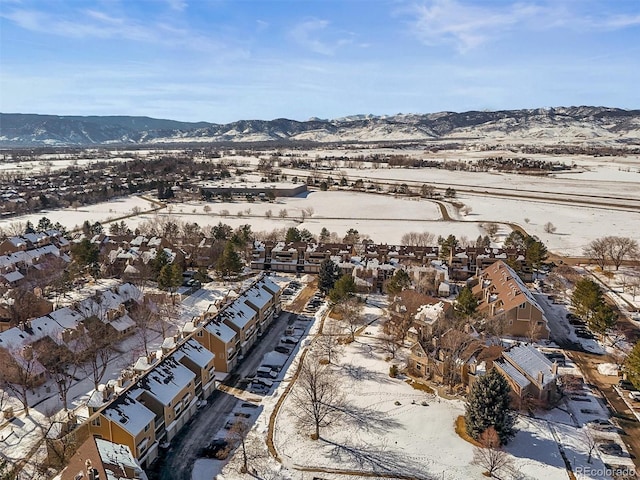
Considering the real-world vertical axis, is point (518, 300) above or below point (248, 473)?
above

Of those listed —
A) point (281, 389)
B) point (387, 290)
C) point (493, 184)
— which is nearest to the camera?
→ point (281, 389)

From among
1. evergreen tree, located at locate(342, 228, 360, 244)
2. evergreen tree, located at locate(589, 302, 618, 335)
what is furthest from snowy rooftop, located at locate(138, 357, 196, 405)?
evergreen tree, located at locate(342, 228, 360, 244)

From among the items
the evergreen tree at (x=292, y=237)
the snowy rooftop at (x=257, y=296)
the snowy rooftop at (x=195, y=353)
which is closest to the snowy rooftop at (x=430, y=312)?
the snowy rooftop at (x=257, y=296)

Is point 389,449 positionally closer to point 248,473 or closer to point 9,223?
point 248,473

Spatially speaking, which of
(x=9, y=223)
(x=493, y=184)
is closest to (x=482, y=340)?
(x=9, y=223)

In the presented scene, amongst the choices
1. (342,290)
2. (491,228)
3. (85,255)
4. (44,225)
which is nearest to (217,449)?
(342,290)

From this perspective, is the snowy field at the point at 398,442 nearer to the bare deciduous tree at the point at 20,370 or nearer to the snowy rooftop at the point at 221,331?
the snowy rooftop at the point at 221,331

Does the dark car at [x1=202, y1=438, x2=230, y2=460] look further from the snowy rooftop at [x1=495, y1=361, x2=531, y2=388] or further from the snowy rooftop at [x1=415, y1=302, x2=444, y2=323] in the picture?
the snowy rooftop at [x1=415, y1=302, x2=444, y2=323]

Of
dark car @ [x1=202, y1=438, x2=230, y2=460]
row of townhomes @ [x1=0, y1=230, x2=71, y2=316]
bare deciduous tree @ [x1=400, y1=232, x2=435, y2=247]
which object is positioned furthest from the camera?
bare deciduous tree @ [x1=400, y1=232, x2=435, y2=247]

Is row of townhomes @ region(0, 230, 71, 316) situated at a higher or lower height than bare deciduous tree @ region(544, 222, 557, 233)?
higher
